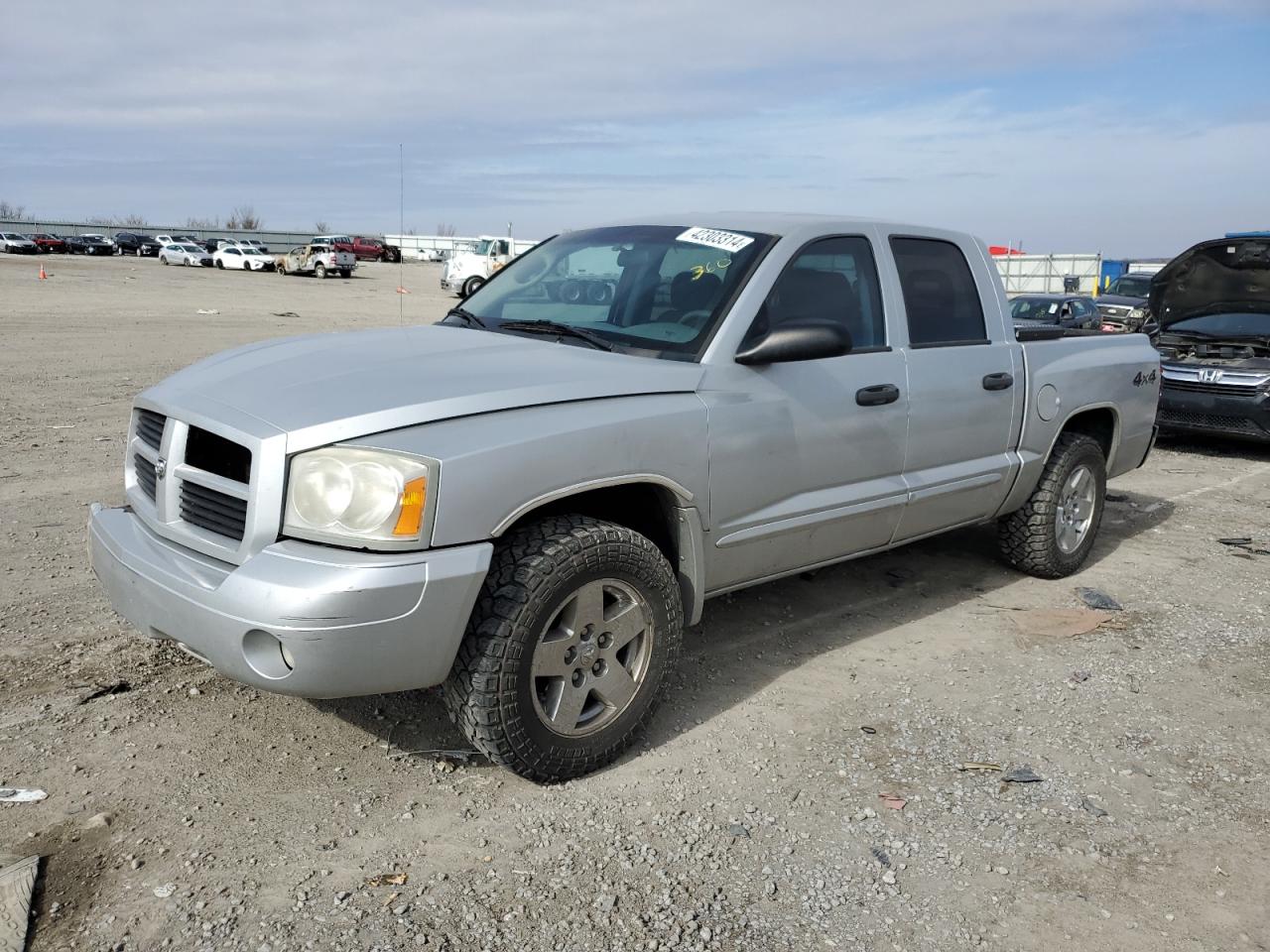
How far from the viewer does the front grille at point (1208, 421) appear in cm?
973

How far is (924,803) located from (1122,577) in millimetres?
3168

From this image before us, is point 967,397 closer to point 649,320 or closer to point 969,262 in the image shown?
point 969,262

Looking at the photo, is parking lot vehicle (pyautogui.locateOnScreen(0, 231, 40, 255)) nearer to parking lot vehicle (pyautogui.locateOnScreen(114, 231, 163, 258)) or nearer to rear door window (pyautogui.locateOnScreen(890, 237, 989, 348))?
parking lot vehicle (pyautogui.locateOnScreen(114, 231, 163, 258))

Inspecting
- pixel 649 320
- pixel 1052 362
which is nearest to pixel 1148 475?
pixel 1052 362

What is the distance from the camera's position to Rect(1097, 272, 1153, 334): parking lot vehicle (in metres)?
17.0

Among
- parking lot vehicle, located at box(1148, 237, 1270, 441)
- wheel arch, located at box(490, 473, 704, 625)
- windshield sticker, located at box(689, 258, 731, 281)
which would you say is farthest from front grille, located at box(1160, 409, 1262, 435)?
wheel arch, located at box(490, 473, 704, 625)

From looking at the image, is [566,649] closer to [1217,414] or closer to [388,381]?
[388,381]

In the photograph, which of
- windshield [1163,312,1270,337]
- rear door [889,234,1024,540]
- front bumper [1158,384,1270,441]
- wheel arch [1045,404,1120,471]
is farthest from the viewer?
windshield [1163,312,1270,337]

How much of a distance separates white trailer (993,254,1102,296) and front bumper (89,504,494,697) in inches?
1881

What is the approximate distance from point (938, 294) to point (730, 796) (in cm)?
263

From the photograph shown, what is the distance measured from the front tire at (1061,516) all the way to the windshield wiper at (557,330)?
9.23ft

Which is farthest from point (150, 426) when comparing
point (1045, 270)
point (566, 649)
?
point (1045, 270)

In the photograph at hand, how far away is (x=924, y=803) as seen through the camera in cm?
348

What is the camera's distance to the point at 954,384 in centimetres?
483
